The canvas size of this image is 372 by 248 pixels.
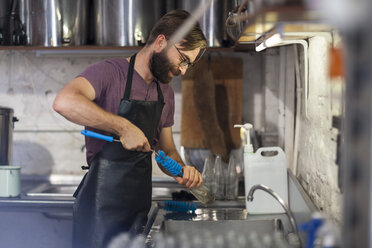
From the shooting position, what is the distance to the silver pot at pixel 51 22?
332 centimetres

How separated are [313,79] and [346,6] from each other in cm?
145

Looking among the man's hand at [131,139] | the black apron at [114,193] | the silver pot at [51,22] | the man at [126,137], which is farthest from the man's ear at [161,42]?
the silver pot at [51,22]

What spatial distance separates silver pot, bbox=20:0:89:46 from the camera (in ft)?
10.9

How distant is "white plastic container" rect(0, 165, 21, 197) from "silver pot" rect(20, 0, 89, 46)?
2.86ft

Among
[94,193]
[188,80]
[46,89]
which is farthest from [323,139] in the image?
[46,89]

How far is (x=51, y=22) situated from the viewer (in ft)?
10.9

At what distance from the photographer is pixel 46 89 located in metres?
3.76

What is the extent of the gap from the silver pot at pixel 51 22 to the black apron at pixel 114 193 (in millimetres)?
1063

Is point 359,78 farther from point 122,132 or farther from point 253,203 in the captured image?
point 253,203

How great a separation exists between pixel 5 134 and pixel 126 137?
1.38 m

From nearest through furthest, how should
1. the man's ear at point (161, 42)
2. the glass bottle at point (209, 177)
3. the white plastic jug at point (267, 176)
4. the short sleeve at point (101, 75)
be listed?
the short sleeve at point (101, 75)
the man's ear at point (161, 42)
the white plastic jug at point (267, 176)
the glass bottle at point (209, 177)

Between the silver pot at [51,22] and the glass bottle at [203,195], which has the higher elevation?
the silver pot at [51,22]

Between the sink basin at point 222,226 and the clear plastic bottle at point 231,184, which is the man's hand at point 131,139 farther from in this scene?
the clear plastic bottle at point 231,184

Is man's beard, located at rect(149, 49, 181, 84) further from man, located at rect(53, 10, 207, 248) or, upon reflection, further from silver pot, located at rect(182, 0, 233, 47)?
silver pot, located at rect(182, 0, 233, 47)
